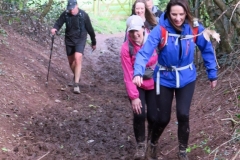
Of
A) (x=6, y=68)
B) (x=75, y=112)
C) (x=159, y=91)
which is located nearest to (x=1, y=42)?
(x=6, y=68)

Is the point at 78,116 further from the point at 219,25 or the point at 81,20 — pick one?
the point at 219,25

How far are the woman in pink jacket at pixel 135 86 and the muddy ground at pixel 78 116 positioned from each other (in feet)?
1.78

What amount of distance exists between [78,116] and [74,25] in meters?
2.74

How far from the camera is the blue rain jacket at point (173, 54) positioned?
539 cm

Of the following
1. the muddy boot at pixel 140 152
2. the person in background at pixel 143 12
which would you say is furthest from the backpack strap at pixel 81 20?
the muddy boot at pixel 140 152

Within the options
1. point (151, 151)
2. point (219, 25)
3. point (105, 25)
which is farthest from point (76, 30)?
point (105, 25)

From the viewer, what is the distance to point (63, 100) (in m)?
10.3

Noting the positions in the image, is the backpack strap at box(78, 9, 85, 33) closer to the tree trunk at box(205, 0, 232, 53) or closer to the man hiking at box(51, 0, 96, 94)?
the man hiking at box(51, 0, 96, 94)

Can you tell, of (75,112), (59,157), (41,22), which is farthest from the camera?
(41,22)

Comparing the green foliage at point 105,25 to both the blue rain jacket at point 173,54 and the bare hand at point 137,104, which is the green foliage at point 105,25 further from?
the blue rain jacket at point 173,54

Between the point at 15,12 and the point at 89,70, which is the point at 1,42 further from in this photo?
the point at 89,70

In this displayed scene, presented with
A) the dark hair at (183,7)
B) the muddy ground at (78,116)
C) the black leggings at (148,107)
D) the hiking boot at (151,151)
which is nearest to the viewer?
the dark hair at (183,7)

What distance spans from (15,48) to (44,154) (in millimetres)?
5816

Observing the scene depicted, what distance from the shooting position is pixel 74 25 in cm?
1108
